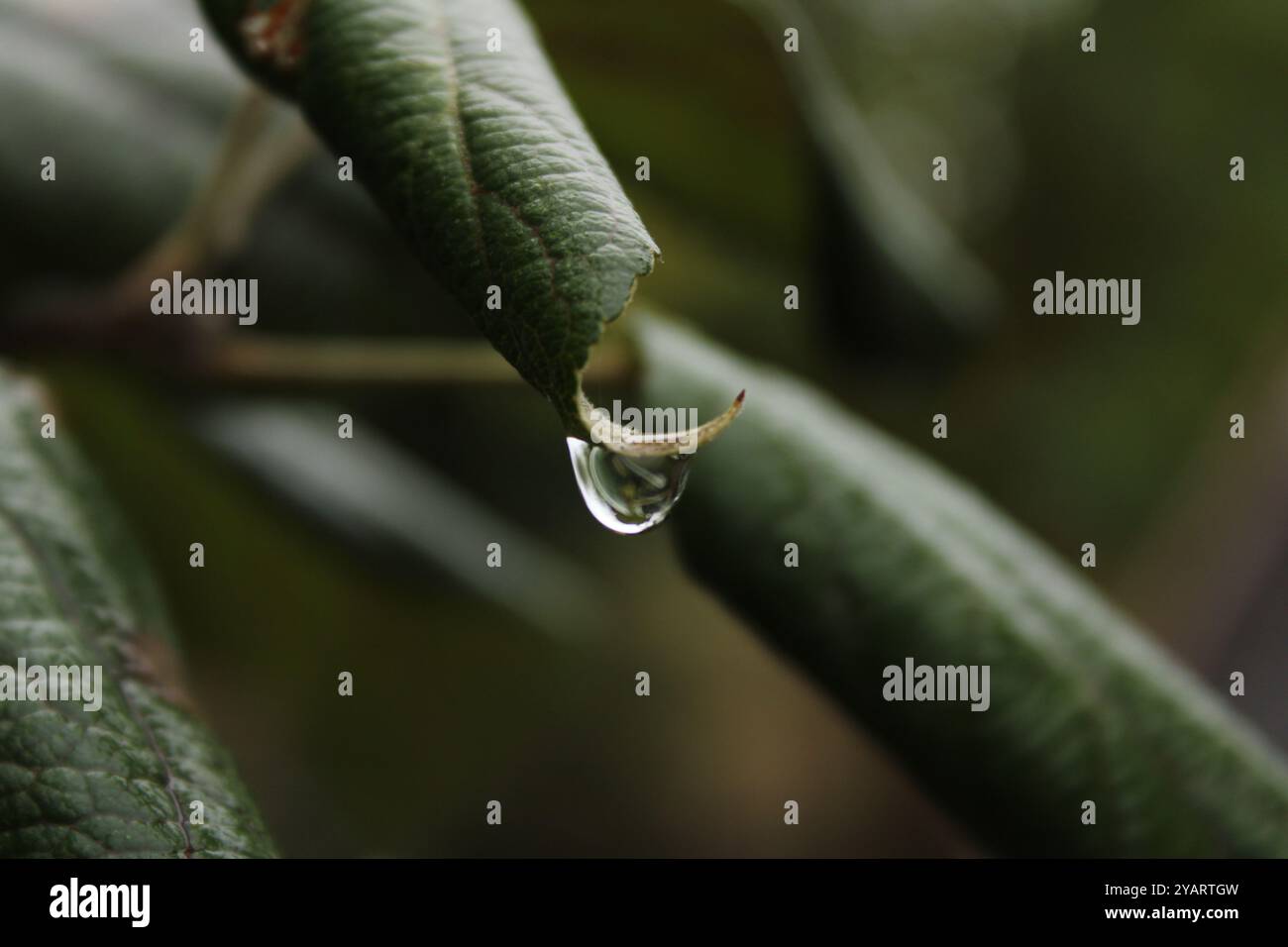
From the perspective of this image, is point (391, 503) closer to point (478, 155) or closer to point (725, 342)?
point (725, 342)

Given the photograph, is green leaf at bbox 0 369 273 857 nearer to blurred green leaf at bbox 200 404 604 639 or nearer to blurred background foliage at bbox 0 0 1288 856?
blurred background foliage at bbox 0 0 1288 856

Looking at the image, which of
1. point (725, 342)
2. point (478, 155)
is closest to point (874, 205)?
point (725, 342)

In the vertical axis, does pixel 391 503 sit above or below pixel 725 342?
below

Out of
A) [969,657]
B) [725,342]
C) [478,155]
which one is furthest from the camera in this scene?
[725,342]

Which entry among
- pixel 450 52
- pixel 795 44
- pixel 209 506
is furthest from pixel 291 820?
pixel 450 52

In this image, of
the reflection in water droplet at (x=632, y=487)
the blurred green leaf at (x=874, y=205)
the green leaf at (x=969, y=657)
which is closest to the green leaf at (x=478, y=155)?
the reflection in water droplet at (x=632, y=487)
